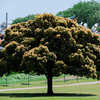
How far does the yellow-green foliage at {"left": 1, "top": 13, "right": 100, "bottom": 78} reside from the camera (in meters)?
24.5

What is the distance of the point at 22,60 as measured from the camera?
83.4 ft

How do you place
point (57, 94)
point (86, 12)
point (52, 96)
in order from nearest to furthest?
point (52, 96), point (57, 94), point (86, 12)

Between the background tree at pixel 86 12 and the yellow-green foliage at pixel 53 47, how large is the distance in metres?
79.4

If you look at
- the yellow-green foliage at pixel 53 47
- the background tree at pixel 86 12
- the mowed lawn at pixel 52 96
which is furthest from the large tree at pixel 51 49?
the background tree at pixel 86 12

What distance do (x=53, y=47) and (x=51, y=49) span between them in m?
0.31


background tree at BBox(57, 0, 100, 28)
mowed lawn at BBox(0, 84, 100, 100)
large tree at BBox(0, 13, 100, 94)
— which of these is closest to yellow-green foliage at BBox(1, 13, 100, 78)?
large tree at BBox(0, 13, 100, 94)

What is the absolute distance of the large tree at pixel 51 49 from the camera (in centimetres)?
2452

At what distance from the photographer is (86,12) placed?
111812 millimetres

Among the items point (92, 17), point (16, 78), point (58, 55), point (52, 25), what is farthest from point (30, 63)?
point (92, 17)

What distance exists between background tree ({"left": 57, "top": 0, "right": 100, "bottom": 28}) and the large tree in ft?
261

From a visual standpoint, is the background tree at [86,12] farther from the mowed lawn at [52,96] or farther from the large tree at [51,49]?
the large tree at [51,49]

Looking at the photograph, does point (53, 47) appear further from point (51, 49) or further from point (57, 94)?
point (57, 94)

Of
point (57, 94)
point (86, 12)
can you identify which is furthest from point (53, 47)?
point (86, 12)

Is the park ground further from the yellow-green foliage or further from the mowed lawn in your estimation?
the yellow-green foliage
